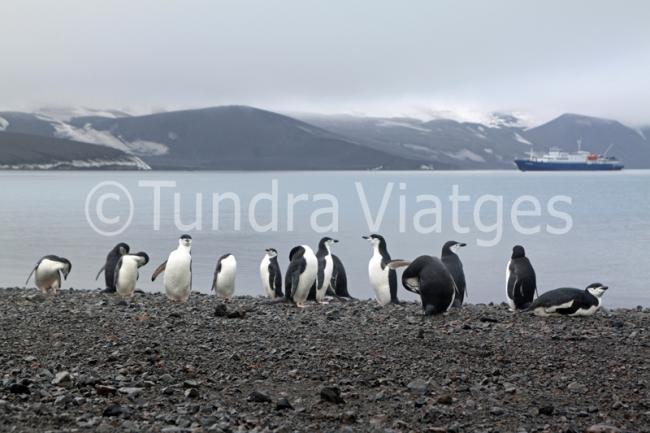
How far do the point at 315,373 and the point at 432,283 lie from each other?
138 inches

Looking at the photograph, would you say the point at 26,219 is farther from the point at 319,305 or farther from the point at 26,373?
the point at 26,373

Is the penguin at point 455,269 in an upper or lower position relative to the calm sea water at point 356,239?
upper

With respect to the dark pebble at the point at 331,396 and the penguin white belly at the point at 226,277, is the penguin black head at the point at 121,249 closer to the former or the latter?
the penguin white belly at the point at 226,277

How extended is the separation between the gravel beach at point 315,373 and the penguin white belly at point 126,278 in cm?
283

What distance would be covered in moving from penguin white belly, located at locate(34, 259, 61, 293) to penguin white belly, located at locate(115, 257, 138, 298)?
98 cm

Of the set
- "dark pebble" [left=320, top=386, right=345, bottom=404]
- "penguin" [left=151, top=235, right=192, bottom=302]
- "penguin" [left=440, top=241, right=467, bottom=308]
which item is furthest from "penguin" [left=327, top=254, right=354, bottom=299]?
"dark pebble" [left=320, top=386, right=345, bottom=404]

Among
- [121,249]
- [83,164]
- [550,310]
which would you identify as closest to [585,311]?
[550,310]

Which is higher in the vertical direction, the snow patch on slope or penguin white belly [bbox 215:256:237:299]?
the snow patch on slope

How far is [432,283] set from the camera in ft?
31.4

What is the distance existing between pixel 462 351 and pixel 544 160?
166 meters

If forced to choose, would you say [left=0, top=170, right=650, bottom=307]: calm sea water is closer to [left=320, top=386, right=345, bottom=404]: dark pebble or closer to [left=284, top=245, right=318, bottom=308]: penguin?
[left=284, top=245, right=318, bottom=308]: penguin

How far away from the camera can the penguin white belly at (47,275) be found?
12.7 meters

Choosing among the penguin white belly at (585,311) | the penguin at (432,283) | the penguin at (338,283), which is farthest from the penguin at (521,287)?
the penguin at (338,283)

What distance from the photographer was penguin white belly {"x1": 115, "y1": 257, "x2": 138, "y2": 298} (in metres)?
12.4
